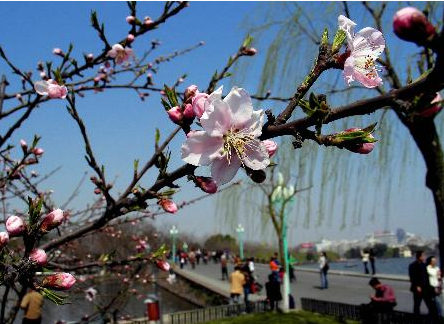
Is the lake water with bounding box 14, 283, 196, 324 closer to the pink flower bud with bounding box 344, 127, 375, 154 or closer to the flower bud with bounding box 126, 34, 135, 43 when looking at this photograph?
the flower bud with bounding box 126, 34, 135, 43

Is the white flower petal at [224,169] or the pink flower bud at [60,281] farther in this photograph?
the pink flower bud at [60,281]

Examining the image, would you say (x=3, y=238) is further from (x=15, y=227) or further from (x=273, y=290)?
(x=273, y=290)

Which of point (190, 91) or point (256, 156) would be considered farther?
point (190, 91)

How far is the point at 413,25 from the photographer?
809 millimetres

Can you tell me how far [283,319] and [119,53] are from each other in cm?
783

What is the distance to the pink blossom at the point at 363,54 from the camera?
1276 mm

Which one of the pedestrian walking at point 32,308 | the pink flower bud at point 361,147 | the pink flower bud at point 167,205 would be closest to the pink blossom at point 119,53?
the pink flower bud at point 167,205

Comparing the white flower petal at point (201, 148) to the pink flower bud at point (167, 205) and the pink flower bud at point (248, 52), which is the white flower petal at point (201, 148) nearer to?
the pink flower bud at point (167, 205)

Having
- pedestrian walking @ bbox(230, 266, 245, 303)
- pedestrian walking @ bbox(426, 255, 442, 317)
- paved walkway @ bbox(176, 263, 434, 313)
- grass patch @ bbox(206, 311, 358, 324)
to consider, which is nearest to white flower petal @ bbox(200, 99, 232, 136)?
pedestrian walking @ bbox(426, 255, 442, 317)

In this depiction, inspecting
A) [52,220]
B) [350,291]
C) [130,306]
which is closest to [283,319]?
[350,291]

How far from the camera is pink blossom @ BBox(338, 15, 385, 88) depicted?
50.3 inches

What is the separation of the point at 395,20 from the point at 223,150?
520mm

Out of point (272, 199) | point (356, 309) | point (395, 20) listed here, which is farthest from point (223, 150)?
point (272, 199)

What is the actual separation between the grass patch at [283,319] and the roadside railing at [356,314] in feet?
0.68
